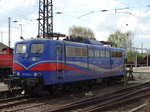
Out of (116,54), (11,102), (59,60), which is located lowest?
(11,102)

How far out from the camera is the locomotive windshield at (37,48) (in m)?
14.1

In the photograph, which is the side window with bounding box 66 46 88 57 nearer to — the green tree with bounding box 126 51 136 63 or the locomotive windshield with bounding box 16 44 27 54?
the locomotive windshield with bounding box 16 44 27 54

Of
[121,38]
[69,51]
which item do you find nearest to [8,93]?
[69,51]

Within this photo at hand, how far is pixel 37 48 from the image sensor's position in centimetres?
1420

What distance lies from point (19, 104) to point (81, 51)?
18.9ft

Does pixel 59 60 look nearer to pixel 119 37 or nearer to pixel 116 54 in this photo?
pixel 116 54

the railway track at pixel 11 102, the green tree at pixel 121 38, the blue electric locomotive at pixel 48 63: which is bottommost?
the railway track at pixel 11 102

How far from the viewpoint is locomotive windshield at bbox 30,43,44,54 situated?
1410 centimetres

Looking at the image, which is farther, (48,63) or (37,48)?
(37,48)

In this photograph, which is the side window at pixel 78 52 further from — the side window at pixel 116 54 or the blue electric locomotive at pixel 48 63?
the side window at pixel 116 54

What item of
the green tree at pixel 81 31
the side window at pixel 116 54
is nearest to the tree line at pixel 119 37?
the green tree at pixel 81 31

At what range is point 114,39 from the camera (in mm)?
81562

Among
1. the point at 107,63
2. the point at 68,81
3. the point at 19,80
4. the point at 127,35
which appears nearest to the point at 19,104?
the point at 19,80

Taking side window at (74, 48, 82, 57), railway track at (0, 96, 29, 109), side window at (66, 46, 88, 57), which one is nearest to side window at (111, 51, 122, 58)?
side window at (66, 46, 88, 57)
